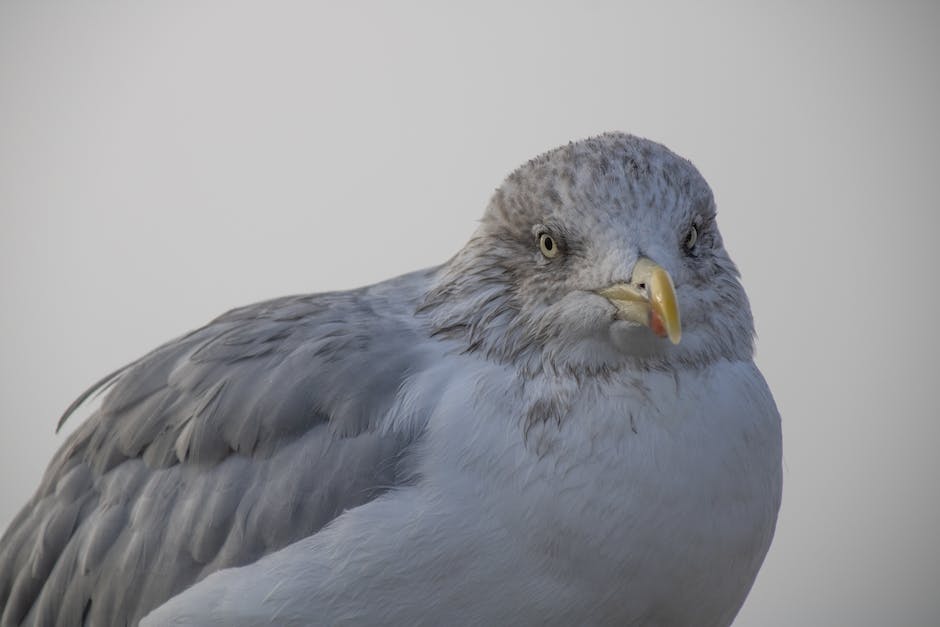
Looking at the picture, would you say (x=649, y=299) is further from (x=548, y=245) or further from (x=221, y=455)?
(x=221, y=455)

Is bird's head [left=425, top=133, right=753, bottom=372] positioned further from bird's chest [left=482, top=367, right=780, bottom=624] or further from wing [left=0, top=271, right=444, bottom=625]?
wing [left=0, top=271, right=444, bottom=625]

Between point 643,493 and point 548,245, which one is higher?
point 548,245

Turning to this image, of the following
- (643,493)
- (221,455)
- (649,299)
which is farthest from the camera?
(221,455)

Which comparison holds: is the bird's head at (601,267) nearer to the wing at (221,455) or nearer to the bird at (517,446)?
the bird at (517,446)

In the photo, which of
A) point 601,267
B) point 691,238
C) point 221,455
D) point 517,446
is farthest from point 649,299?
point 221,455

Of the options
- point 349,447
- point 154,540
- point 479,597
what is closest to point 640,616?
point 479,597

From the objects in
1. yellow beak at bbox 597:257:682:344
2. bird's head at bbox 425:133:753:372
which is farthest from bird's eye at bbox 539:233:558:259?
yellow beak at bbox 597:257:682:344

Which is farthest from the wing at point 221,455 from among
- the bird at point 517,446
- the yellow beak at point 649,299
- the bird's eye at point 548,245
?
the yellow beak at point 649,299
